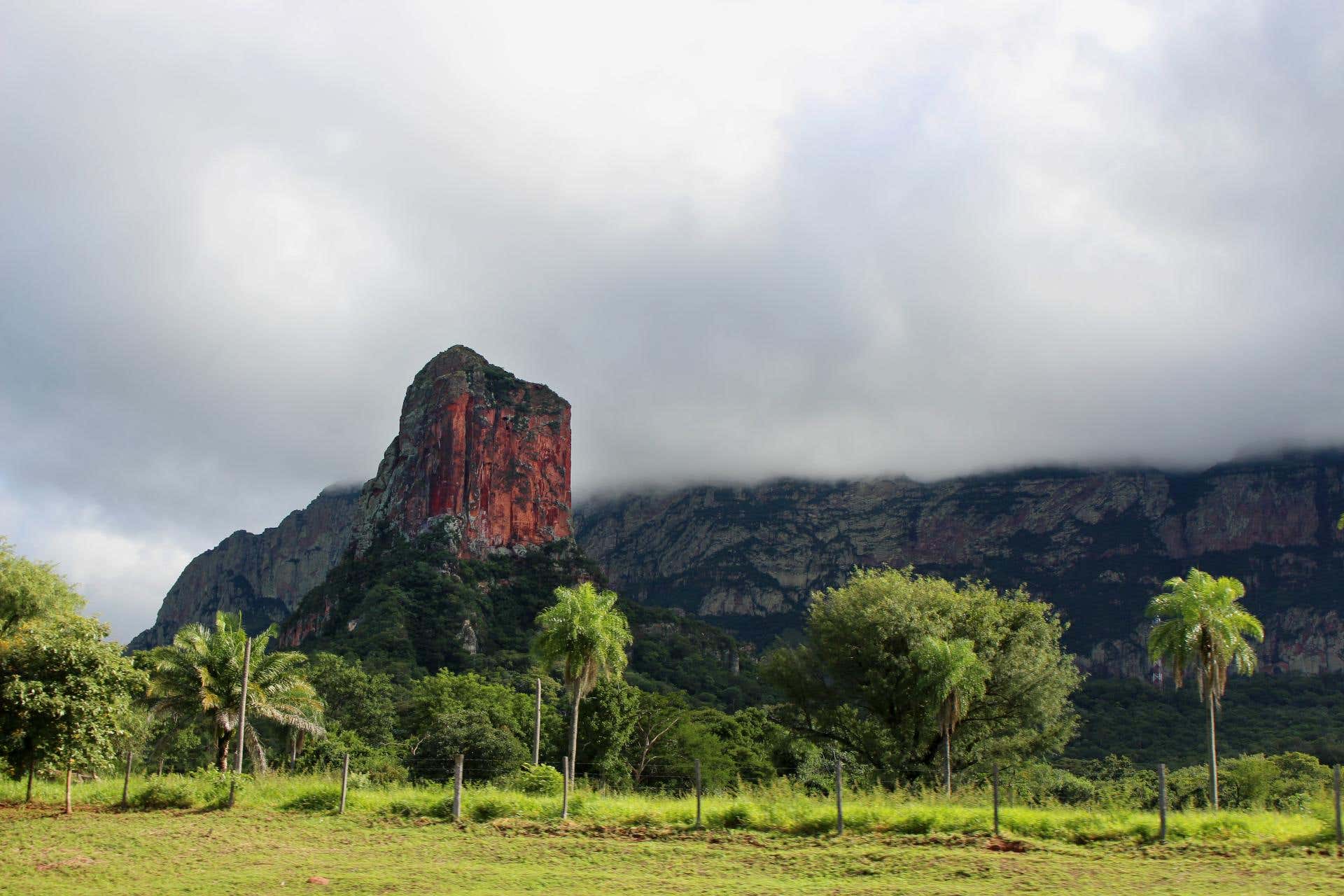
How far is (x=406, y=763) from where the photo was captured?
56.7m

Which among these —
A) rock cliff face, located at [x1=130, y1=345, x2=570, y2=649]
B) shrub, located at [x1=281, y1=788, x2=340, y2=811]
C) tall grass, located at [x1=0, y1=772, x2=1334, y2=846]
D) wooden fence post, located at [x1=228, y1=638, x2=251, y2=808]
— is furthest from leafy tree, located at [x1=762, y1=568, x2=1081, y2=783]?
rock cliff face, located at [x1=130, y1=345, x2=570, y2=649]

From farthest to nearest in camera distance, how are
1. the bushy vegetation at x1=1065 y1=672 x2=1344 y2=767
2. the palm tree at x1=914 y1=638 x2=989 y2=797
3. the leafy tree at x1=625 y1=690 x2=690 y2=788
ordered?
1. the bushy vegetation at x1=1065 y1=672 x2=1344 y2=767
2. the leafy tree at x1=625 y1=690 x2=690 y2=788
3. the palm tree at x1=914 y1=638 x2=989 y2=797

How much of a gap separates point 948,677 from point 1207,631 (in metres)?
8.14

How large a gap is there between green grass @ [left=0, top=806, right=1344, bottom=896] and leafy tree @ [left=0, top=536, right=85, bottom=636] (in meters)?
16.2

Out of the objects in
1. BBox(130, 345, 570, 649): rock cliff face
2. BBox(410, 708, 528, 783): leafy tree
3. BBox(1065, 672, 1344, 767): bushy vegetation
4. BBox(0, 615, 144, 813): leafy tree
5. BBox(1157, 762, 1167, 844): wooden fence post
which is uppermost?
BBox(130, 345, 570, 649): rock cliff face

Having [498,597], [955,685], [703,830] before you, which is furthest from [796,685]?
[498,597]

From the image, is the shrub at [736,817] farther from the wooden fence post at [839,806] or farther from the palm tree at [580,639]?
the palm tree at [580,639]

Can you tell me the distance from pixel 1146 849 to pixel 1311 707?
439 feet

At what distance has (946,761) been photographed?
3375 cm

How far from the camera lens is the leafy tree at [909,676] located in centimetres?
3947

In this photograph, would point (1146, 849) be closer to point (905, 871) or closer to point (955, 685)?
point (905, 871)

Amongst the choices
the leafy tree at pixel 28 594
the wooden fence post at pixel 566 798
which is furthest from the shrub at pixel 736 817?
the leafy tree at pixel 28 594

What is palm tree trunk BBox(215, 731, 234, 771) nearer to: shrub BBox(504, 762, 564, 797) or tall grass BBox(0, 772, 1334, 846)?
tall grass BBox(0, 772, 1334, 846)

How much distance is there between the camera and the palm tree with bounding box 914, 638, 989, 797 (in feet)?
115
